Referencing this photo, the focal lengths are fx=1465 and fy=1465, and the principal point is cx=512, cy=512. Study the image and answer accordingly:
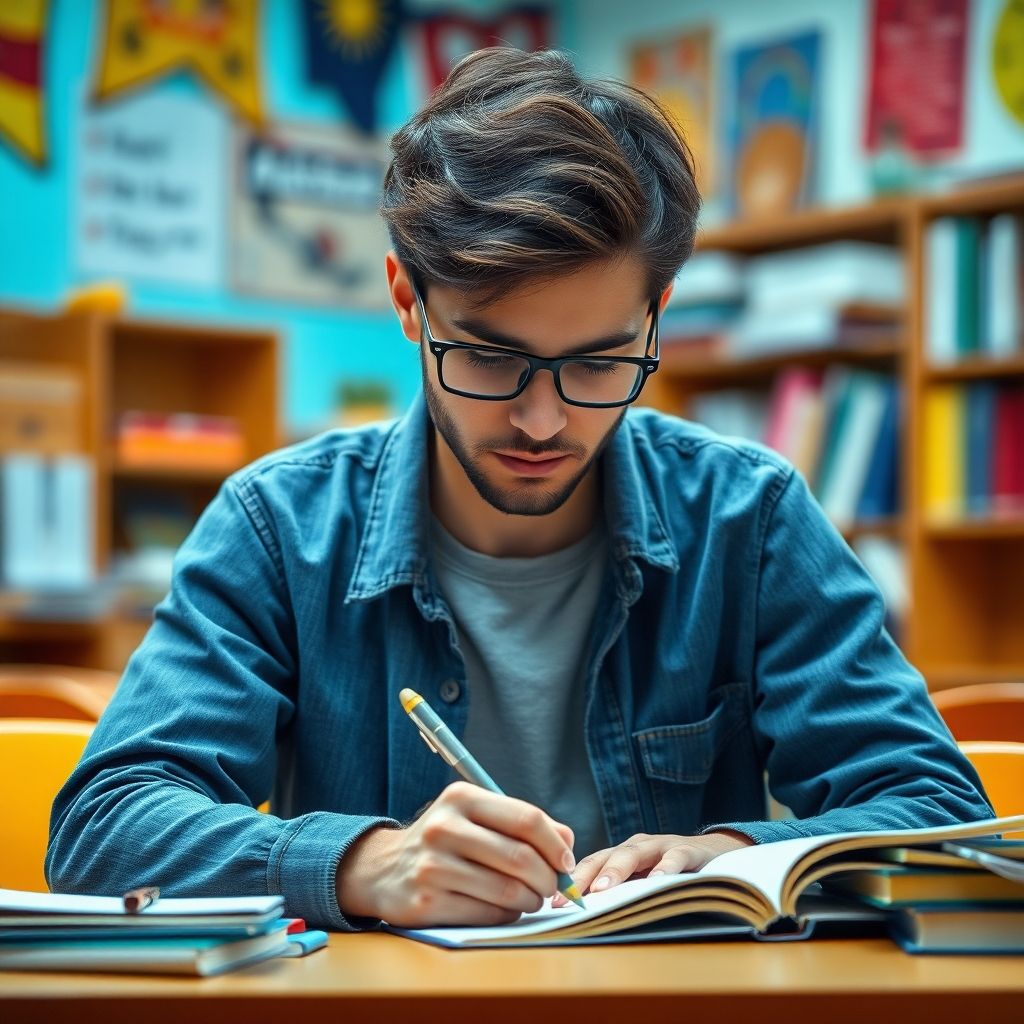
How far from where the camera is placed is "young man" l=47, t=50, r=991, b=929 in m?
1.24

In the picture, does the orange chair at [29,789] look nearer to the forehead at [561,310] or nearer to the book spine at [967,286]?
the forehead at [561,310]

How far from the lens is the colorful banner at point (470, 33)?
502cm

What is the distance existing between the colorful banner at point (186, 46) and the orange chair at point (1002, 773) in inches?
144

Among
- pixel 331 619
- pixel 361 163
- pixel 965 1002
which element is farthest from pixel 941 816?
pixel 361 163

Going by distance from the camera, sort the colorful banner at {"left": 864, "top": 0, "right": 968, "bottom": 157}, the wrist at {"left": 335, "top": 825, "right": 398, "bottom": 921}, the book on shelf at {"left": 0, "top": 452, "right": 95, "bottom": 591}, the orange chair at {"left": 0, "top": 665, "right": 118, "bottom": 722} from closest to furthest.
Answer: the wrist at {"left": 335, "top": 825, "right": 398, "bottom": 921} < the orange chair at {"left": 0, "top": 665, "right": 118, "bottom": 722} < the book on shelf at {"left": 0, "top": 452, "right": 95, "bottom": 591} < the colorful banner at {"left": 864, "top": 0, "right": 968, "bottom": 157}

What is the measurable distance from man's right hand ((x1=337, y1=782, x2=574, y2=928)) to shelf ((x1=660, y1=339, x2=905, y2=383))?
297 centimetres

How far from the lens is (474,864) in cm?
96

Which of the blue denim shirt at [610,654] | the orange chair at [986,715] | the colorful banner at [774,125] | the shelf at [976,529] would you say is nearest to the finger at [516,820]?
the blue denim shirt at [610,654]

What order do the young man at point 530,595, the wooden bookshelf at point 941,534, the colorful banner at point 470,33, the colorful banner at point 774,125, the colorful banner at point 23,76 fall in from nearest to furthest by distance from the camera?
the young man at point 530,595
the wooden bookshelf at point 941,534
the colorful banner at point 23,76
the colorful banner at point 774,125
the colorful banner at point 470,33

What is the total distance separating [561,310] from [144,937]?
2.08ft

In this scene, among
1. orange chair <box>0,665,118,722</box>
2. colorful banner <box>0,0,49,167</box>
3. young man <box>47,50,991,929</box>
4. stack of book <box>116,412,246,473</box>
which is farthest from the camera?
colorful banner <box>0,0,49,167</box>

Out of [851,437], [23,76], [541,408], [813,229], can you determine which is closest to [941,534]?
[851,437]

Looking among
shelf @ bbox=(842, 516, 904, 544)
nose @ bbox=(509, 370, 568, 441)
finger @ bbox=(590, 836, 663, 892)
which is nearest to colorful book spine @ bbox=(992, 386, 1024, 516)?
shelf @ bbox=(842, 516, 904, 544)

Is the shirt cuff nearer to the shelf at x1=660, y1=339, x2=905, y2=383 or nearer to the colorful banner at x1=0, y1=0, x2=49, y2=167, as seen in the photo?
the shelf at x1=660, y1=339, x2=905, y2=383
